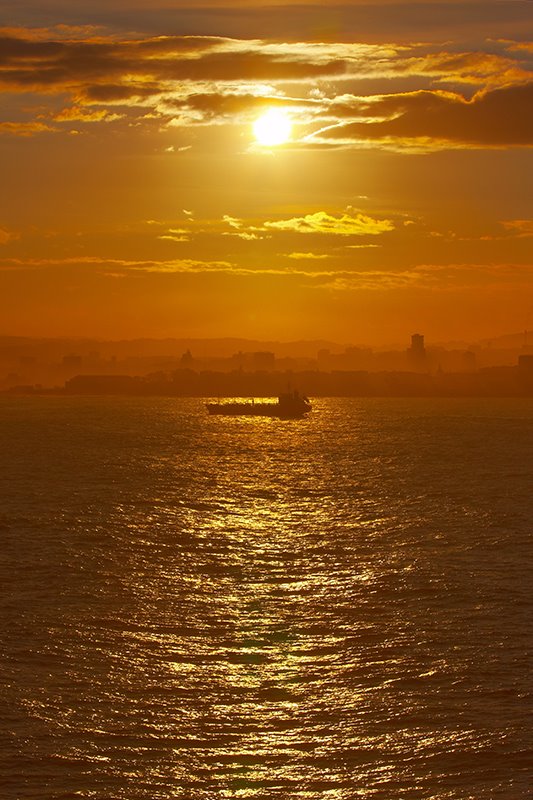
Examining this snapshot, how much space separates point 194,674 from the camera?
4756 cm

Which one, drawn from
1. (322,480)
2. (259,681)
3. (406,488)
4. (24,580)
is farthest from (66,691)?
(322,480)

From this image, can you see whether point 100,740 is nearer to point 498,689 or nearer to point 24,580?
point 498,689

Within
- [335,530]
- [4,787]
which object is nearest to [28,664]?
[4,787]

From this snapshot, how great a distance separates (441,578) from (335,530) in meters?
23.7

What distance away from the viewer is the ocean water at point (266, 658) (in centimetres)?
3797

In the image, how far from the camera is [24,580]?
67438 millimetres

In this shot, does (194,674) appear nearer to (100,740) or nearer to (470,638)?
(100,740)

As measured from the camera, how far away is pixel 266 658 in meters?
50.1

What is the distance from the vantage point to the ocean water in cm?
3797

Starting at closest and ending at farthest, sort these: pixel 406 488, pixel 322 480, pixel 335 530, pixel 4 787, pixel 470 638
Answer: pixel 4 787, pixel 470 638, pixel 335 530, pixel 406 488, pixel 322 480

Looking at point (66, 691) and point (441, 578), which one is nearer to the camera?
point (66, 691)

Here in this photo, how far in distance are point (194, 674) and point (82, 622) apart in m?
10.6

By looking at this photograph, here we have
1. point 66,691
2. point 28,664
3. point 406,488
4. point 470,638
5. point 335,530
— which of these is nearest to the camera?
point 66,691

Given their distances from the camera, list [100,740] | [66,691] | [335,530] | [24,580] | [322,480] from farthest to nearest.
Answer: [322,480]
[335,530]
[24,580]
[66,691]
[100,740]
